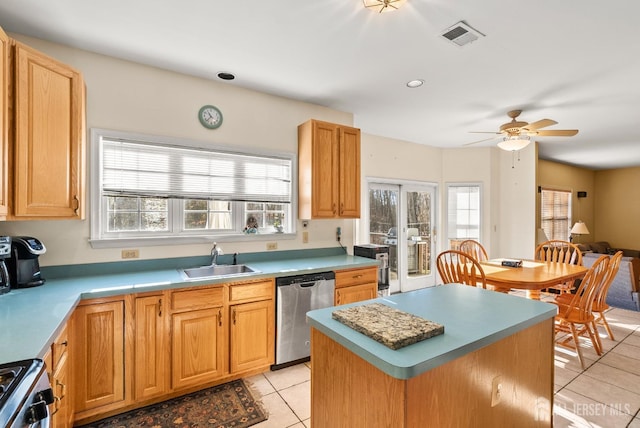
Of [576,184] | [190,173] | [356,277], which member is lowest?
[356,277]

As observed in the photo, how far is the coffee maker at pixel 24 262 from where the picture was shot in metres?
2.01

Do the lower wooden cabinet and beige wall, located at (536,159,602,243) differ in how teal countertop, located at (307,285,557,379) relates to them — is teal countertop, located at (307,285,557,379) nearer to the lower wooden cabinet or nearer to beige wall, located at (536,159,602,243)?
the lower wooden cabinet

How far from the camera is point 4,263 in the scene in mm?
1956

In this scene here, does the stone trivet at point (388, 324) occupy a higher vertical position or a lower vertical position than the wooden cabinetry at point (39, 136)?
lower

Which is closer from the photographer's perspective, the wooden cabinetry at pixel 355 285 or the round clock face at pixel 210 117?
the round clock face at pixel 210 117

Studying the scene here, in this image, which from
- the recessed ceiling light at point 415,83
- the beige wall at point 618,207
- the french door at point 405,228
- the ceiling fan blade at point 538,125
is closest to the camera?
the recessed ceiling light at point 415,83

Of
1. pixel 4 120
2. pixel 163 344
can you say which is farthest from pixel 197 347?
pixel 4 120

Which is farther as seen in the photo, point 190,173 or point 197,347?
point 190,173

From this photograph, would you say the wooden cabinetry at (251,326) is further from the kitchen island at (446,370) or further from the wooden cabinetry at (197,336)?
the kitchen island at (446,370)

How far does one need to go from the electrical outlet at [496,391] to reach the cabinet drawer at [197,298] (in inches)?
74.0

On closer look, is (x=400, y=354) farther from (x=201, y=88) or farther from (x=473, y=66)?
(x=201, y=88)

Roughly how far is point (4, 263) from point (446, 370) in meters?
2.57

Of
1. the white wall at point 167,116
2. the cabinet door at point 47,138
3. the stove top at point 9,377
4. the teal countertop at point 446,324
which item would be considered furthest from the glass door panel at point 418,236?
the stove top at point 9,377

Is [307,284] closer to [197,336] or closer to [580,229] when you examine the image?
[197,336]
